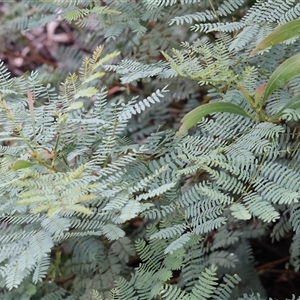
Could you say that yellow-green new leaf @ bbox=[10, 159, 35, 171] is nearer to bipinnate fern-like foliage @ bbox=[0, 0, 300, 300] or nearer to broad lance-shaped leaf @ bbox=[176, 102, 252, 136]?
→ bipinnate fern-like foliage @ bbox=[0, 0, 300, 300]

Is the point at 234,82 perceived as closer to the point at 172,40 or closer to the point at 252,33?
the point at 252,33

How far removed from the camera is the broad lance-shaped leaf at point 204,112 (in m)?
0.85

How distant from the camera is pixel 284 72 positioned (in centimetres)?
87

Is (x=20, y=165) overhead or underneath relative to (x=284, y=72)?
underneath

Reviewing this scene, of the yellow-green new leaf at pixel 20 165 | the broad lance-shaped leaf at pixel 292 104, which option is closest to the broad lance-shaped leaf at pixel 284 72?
the broad lance-shaped leaf at pixel 292 104

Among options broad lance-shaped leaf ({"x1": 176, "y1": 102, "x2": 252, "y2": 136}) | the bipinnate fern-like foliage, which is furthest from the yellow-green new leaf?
broad lance-shaped leaf ({"x1": 176, "y1": 102, "x2": 252, "y2": 136})

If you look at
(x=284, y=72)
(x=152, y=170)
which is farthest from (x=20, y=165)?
(x=284, y=72)

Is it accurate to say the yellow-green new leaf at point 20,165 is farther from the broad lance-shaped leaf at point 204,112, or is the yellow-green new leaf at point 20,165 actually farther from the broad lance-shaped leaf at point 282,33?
the broad lance-shaped leaf at point 282,33

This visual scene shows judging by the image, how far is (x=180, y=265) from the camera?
0.94 metres

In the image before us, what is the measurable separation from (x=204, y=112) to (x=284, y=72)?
154 mm

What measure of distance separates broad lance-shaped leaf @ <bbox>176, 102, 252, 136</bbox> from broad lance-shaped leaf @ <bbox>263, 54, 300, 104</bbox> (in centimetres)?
5

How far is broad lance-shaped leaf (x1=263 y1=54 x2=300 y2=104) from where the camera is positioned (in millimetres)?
856

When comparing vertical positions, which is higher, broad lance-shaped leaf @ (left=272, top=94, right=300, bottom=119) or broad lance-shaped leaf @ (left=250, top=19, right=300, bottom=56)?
broad lance-shaped leaf @ (left=250, top=19, right=300, bottom=56)

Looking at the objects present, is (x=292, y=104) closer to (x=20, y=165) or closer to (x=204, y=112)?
(x=204, y=112)
